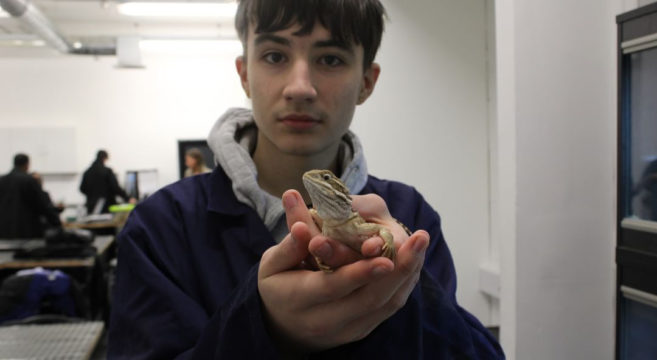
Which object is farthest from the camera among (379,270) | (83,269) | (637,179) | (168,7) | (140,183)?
(140,183)

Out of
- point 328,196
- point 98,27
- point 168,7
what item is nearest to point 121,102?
point 98,27

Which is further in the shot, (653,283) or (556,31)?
(556,31)

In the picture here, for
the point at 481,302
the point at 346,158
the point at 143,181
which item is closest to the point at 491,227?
the point at 481,302

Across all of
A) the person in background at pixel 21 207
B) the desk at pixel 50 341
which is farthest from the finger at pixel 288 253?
the person in background at pixel 21 207

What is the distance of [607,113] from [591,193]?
437 millimetres

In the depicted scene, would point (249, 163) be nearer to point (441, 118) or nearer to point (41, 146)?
point (441, 118)

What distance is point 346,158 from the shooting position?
1638 mm

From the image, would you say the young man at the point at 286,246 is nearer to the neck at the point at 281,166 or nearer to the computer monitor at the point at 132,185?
the neck at the point at 281,166

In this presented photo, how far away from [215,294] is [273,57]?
68 centimetres

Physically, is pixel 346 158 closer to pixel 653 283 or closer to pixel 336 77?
pixel 336 77

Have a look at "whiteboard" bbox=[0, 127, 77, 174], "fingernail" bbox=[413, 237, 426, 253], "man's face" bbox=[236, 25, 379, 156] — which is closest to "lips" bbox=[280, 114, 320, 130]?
"man's face" bbox=[236, 25, 379, 156]

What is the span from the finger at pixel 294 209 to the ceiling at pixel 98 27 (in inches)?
389

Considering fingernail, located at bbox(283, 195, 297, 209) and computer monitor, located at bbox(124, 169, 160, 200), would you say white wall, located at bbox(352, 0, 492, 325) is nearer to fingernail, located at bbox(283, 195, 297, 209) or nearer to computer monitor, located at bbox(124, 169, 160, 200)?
fingernail, located at bbox(283, 195, 297, 209)

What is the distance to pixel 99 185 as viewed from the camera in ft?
33.9
